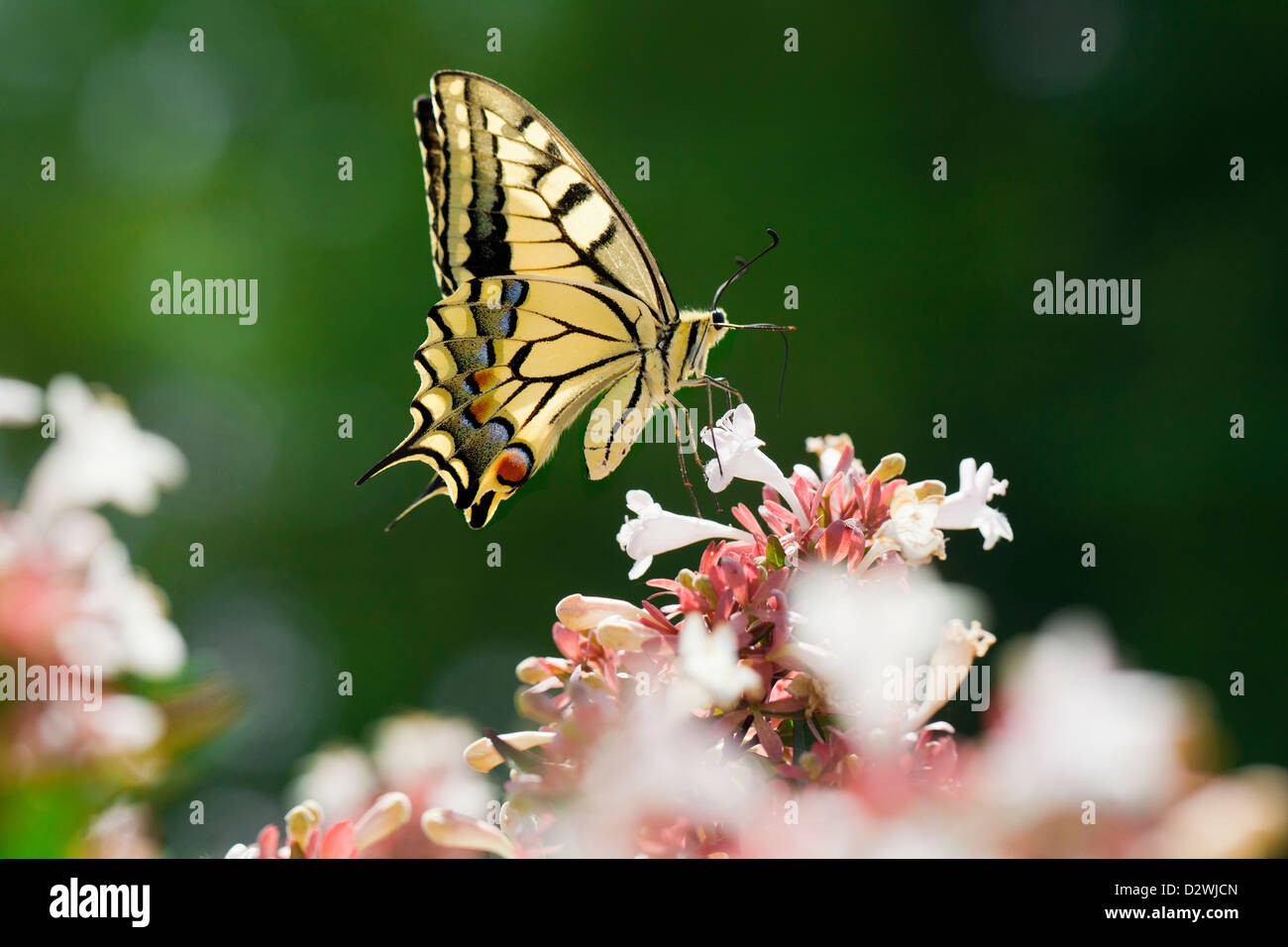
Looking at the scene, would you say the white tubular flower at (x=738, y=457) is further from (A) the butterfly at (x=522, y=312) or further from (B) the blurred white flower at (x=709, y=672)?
(B) the blurred white flower at (x=709, y=672)

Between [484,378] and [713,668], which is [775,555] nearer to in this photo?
[713,668]

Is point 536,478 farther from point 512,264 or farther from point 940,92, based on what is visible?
point 940,92

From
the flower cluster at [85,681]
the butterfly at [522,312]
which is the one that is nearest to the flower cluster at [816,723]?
the flower cluster at [85,681]

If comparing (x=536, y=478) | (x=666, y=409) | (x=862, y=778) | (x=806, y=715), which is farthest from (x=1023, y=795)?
(x=666, y=409)

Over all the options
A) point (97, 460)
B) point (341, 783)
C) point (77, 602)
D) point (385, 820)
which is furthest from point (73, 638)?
point (97, 460)

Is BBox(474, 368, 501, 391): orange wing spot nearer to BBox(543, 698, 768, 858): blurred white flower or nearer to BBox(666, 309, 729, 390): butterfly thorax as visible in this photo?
BBox(666, 309, 729, 390): butterfly thorax

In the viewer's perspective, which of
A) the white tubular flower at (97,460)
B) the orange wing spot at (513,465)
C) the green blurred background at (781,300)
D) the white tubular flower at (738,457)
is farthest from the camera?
the green blurred background at (781,300)

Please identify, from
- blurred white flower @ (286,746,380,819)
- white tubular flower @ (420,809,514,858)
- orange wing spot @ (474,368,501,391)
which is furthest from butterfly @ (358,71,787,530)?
white tubular flower @ (420,809,514,858)
